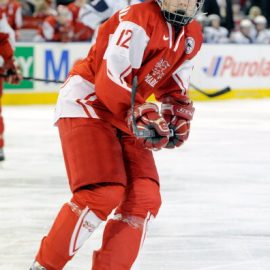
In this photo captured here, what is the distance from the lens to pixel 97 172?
244 centimetres

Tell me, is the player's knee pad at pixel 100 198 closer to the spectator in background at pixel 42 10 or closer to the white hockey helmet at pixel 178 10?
the white hockey helmet at pixel 178 10

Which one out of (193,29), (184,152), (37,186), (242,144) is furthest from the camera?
(242,144)

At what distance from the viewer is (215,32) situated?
36.2 feet

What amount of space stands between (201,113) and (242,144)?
215 centimetres

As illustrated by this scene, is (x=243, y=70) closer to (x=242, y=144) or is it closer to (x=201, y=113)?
(x=201, y=113)

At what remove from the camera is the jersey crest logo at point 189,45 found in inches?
102

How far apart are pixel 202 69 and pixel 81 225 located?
769cm

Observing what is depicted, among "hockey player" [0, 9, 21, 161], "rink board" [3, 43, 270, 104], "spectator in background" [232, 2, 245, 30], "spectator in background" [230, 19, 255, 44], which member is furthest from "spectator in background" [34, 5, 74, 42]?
"hockey player" [0, 9, 21, 161]

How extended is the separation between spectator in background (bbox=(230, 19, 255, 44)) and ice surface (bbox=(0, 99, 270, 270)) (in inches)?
151

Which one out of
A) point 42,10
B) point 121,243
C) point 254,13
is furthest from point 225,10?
point 121,243

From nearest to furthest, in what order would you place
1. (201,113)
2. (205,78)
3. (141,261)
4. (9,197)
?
(141,261)
(9,197)
(201,113)
(205,78)

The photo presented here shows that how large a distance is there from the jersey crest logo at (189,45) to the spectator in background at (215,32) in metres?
8.22

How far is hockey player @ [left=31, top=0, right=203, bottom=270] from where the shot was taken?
2418mm

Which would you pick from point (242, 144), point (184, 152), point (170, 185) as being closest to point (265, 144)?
point (242, 144)
